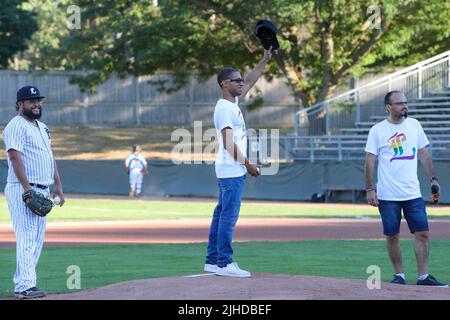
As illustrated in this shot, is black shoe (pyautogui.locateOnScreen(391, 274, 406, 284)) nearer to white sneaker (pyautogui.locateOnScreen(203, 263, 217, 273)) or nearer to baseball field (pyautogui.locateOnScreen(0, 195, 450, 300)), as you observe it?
baseball field (pyautogui.locateOnScreen(0, 195, 450, 300))

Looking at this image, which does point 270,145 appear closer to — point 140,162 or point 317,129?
point 317,129

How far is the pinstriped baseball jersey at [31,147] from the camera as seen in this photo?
34.2 feet

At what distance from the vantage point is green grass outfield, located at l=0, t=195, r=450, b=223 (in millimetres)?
27734

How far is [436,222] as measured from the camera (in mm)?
24719

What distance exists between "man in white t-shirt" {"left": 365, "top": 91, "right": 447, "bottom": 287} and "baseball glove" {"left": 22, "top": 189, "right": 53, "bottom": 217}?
342 centimetres

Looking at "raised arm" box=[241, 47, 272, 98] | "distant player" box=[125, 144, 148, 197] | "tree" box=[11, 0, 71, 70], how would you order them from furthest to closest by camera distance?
"tree" box=[11, 0, 71, 70] → "distant player" box=[125, 144, 148, 197] → "raised arm" box=[241, 47, 272, 98]

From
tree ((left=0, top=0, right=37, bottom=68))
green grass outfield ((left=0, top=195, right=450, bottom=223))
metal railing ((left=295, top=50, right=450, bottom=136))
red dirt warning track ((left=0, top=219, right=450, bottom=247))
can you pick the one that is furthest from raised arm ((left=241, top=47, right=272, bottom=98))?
tree ((left=0, top=0, right=37, bottom=68))

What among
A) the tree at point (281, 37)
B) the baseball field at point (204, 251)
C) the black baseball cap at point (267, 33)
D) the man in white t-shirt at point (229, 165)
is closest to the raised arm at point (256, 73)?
the black baseball cap at point (267, 33)

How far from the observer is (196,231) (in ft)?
74.1

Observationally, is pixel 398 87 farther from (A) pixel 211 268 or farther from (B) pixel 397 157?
(A) pixel 211 268

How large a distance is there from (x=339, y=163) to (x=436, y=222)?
34.2 ft

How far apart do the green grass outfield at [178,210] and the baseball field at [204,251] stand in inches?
1.2

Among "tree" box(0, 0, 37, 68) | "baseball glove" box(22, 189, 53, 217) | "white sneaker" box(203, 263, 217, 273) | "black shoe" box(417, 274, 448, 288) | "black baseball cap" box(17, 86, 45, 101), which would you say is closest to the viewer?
"baseball glove" box(22, 189, 53, 217)

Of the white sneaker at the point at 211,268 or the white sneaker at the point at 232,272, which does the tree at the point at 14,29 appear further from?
the white sneaker at the point at 232,272
